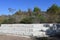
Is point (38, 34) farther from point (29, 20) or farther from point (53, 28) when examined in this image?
point (29, 20)

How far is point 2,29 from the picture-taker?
20875 millimetres

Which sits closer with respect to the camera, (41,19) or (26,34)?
(26,34)

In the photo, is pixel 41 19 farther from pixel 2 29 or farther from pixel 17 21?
pixel 2 29

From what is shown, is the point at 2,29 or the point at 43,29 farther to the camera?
the point at 2,29

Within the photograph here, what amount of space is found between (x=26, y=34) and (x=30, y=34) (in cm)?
59

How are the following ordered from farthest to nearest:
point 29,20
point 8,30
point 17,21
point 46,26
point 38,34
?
point 17,21 → point 29,20 → point 8,30 → point 46,26 → point 38,34

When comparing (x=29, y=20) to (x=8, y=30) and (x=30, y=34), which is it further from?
(x=30, y=34)

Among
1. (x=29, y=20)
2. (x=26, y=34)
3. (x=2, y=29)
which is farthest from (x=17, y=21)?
(x=26, y=34)

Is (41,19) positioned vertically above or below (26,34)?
above

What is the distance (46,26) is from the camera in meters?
18.6

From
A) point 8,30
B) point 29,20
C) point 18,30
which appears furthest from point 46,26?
point 29,20

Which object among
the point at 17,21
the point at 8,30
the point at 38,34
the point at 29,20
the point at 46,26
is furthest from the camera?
the point at 17,21

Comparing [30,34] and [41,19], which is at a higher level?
[41,19]

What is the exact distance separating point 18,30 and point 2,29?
2.65 metres
